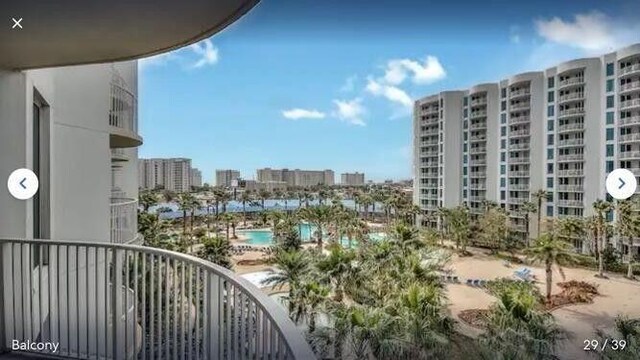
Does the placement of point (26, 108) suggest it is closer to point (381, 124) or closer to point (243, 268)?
point (243, 268)

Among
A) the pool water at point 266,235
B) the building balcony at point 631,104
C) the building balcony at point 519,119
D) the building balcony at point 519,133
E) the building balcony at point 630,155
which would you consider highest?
the building balcony at point 519,119

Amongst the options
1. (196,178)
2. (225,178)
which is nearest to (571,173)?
(196,178)

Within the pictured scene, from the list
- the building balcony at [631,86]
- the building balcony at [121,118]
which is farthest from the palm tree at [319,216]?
the building balcony at [121,118]

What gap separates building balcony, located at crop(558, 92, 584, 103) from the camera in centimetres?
1700

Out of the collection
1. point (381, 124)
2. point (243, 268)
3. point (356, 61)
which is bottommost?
point (243, 268)

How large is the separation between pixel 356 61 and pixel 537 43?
12552 millimetres

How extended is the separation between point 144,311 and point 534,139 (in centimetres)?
2067

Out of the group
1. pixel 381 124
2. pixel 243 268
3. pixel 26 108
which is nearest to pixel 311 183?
pixel 381 124

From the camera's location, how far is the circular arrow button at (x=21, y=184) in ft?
7.08

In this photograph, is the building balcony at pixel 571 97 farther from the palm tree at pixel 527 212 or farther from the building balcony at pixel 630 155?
the palm tree at pixel 527 212

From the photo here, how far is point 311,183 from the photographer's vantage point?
90.2 ft

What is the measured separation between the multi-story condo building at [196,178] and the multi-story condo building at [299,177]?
9.03 meters

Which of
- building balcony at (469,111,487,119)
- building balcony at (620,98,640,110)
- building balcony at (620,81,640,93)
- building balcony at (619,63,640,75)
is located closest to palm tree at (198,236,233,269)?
building balcony at (469,111,487,119)

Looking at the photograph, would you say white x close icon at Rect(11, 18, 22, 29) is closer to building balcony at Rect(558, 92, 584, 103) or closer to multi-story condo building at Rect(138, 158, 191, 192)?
multi-story condo building at Rect(138, 158, 191, 192)
